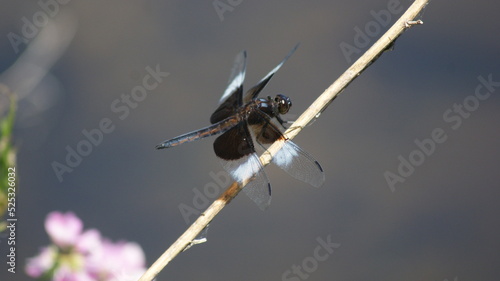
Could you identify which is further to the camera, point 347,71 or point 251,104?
point 251,104

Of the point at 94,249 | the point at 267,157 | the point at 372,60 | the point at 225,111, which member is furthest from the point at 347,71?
the point at 94,249

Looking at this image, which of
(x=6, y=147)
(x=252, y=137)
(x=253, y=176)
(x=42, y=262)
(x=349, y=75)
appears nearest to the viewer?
(x=6, y=147)

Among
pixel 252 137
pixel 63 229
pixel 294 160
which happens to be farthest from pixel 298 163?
pixel 63 229

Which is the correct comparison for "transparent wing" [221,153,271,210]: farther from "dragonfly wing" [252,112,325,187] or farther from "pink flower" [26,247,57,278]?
Result: "pink flower" [26,247,57,278]

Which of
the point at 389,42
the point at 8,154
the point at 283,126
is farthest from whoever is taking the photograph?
the point at 283,126

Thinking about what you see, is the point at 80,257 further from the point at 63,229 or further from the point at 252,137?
the point at 252,137

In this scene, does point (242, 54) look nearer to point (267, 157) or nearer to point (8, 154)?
point (267, 157)
